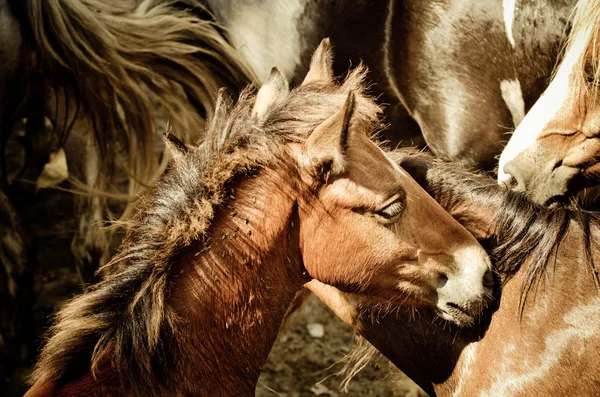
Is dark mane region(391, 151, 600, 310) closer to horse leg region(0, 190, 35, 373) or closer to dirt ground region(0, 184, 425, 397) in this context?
dirt ground region(0, 184, 425, 397)

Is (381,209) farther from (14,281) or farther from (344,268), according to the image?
(14,281)

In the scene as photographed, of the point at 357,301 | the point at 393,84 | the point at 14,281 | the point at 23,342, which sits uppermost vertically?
the point at 393,84

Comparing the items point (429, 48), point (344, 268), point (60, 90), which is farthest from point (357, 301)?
point (60, 90)

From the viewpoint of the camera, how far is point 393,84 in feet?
10.7

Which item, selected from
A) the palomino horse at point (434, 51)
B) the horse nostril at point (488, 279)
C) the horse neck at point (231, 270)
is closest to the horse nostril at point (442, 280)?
the horse nostril at point (488, 279)

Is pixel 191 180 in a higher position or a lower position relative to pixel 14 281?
higher

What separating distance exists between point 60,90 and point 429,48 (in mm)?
1845

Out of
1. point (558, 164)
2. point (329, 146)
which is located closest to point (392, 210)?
point (329, 146)

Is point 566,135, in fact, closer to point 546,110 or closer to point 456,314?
point 546,110

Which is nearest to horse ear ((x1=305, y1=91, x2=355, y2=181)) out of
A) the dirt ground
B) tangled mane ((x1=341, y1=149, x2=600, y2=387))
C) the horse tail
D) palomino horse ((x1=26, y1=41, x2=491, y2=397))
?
palomino horse ((x1=26, y1=41, x2=491, y2=397))

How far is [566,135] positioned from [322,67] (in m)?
0.94

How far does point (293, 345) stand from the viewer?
14.3ft

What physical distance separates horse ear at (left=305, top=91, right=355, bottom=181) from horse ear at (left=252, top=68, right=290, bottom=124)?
0.72 ft

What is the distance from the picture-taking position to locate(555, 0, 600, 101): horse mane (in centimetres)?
252
